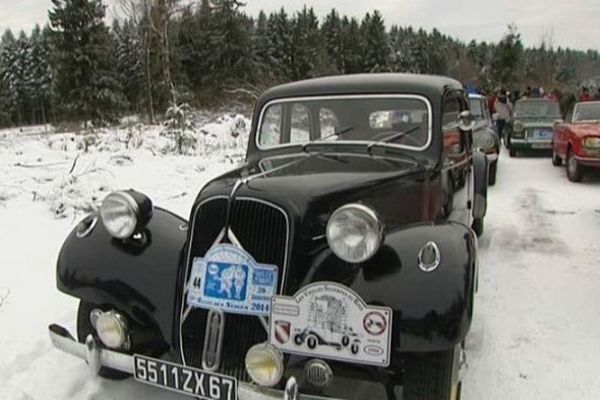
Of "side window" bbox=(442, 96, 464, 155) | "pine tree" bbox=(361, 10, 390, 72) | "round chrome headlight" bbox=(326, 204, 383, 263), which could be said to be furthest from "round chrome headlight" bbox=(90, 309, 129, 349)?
"pine tree" bbox=(361, 10, 390, 72)

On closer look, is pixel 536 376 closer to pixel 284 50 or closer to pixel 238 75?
pixel 238 75

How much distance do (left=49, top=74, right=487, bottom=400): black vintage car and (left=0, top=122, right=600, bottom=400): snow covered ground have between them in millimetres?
602

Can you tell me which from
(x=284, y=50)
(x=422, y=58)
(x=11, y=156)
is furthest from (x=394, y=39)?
(x=11, y=156)

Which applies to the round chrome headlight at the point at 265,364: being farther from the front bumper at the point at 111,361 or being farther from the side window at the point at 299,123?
the side window at the point at 299,123

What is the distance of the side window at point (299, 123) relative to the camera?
4.30m

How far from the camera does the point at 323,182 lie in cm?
303

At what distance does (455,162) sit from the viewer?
179 inches

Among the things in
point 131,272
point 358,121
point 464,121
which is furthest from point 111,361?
point 464,121

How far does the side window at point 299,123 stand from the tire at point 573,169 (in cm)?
776

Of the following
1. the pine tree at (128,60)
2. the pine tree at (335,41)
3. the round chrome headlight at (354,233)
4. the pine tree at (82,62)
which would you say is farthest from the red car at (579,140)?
the pine tree at (335,41)

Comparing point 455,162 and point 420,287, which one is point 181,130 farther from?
point 420,287

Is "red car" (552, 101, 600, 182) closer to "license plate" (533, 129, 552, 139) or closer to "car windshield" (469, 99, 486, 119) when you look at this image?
"license plate" (533, 129, 552, 139)

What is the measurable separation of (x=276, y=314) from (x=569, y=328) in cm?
256

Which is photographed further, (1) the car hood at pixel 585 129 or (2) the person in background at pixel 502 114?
(2) the person in background at pixel 502 114
